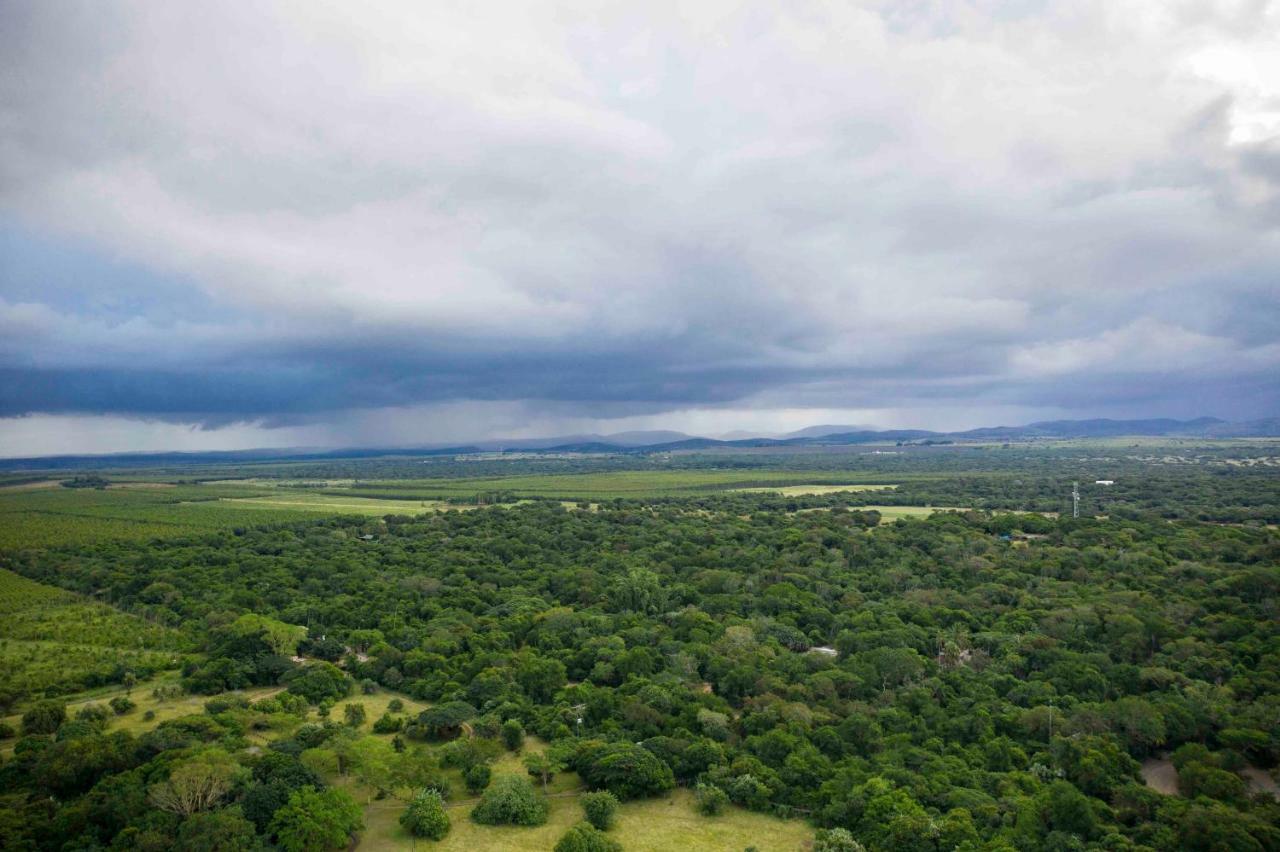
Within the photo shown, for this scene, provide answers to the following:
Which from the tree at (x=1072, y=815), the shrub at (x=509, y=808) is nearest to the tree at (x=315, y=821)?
the shrub at (x=509, y=808)

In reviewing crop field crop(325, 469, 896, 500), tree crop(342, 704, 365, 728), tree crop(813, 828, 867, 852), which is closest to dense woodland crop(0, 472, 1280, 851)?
tree crop(813, 828, 867, 852)

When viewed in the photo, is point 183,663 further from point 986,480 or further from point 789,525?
point 986,480

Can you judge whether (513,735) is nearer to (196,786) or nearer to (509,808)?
(509,808)

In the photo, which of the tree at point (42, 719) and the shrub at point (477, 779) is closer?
the shrub at point (477, 779)

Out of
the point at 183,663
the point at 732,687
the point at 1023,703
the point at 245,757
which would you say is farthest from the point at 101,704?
the point at 1023,703

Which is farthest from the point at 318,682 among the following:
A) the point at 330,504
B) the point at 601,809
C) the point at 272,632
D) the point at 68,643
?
the point at 330,504

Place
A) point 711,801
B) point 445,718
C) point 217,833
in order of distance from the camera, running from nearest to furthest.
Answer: point 217,833 < point 711,801 < point 445,718

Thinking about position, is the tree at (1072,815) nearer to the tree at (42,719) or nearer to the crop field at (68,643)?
the tree at (42,719)
